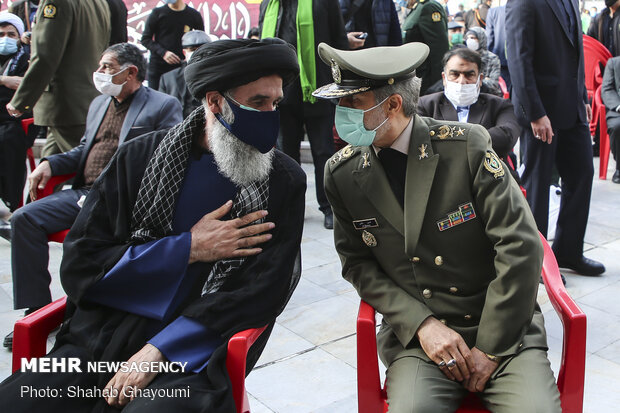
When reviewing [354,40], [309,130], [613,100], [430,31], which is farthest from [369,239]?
[613,100]

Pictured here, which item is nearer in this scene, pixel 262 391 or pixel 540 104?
pixel 262 391

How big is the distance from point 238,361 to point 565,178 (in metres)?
2.99

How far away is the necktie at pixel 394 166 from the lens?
2.24 meters

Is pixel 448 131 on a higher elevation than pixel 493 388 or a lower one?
higher

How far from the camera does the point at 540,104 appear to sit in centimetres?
391

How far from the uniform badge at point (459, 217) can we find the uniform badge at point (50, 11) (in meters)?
3.46

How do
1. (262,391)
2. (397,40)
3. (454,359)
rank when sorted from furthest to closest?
(397,40)
(262,391)
(454,359)

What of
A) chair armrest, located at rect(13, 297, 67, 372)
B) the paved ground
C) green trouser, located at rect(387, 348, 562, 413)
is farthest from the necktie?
chair armrest, located at rect(13, 297, 67, 372)

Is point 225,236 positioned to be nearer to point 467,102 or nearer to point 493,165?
point 493,165

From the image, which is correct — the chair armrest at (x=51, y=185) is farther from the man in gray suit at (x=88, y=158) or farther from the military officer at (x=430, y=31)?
the military officer at (x=430, y=31)

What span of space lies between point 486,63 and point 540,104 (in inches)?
123

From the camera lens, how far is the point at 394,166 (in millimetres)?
2262

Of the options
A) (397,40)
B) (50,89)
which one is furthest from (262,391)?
(397,40)

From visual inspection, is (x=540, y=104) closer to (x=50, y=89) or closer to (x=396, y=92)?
(x=396, y=92)
